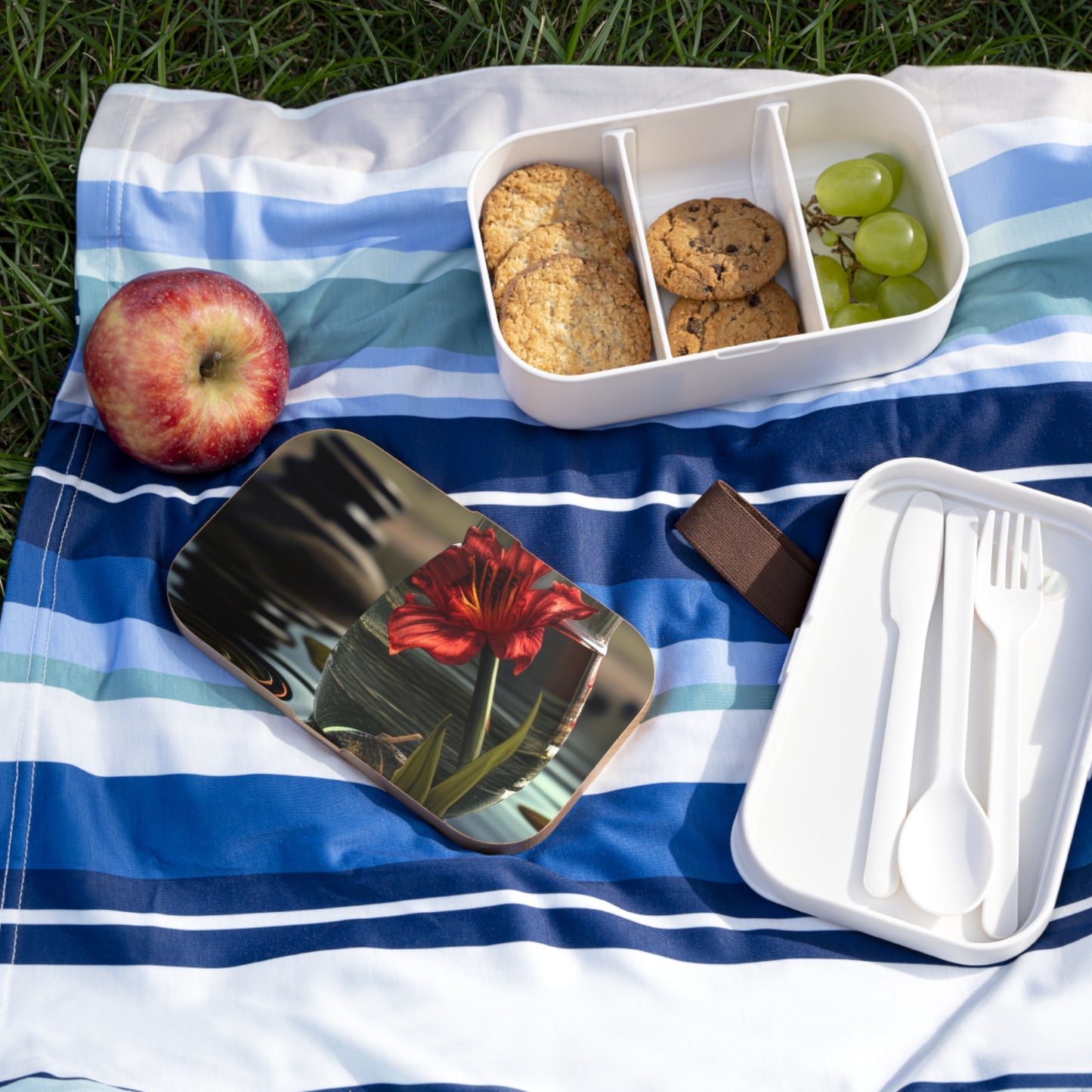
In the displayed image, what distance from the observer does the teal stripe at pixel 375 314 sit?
1.02m

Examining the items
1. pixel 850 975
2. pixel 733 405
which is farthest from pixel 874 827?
pixel 733 405

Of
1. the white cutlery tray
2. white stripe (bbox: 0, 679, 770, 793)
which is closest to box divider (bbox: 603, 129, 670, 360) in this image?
the white cutlery tray

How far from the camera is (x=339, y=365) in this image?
1.02m

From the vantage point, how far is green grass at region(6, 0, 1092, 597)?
111 cm

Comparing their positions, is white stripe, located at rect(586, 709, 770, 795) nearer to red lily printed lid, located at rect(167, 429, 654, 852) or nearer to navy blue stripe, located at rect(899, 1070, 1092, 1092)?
red lily printed lid, located at rect(167, 429, 654, 852)

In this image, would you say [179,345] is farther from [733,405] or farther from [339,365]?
[733,405]

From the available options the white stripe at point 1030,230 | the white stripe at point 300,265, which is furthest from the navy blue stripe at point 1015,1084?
the white stripe at point 300,265

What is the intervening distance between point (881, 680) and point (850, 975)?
231 mm

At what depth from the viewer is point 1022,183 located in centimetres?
100

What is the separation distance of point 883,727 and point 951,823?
88 mm

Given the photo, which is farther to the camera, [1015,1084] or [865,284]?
[865,284]

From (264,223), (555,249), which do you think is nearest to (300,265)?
(264,223)

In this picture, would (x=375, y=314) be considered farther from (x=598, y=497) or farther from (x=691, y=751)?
(x=691, y=751)

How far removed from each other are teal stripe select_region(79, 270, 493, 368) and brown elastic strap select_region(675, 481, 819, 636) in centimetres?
26
